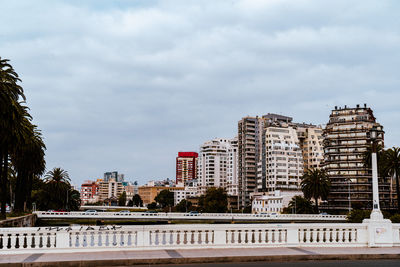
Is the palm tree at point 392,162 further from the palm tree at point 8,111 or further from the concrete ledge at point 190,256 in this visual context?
the concrete ledge at point 190,256

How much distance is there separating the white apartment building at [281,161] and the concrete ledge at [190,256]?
16934 centimetres

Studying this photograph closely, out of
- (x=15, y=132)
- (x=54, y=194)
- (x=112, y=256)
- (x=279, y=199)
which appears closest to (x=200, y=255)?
(x=112, y=256)

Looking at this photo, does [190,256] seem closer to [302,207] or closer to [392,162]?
[392,162]

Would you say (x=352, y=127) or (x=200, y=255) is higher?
(x=352, y=127)

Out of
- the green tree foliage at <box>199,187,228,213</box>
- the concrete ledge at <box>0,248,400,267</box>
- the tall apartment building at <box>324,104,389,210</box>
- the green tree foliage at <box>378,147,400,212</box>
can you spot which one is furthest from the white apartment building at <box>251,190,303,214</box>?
the concrete ledge at <box>0,248,400,267</box>

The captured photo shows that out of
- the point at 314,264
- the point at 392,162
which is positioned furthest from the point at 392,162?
the point at 314,264

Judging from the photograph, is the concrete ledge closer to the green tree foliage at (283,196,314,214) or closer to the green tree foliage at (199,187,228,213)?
the green tree foliage at (283,196,314,214)

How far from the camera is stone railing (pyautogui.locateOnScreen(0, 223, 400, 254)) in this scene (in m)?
17.0

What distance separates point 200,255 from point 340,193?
5392 inches

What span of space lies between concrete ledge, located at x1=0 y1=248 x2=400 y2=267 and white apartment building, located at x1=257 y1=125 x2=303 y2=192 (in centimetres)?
16934

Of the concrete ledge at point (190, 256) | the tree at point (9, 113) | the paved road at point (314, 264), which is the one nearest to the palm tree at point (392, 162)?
the tree at point (9, 113)

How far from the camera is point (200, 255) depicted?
54.2 ft

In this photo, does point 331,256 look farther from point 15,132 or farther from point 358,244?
point 15,132

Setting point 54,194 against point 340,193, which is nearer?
point 54,194
